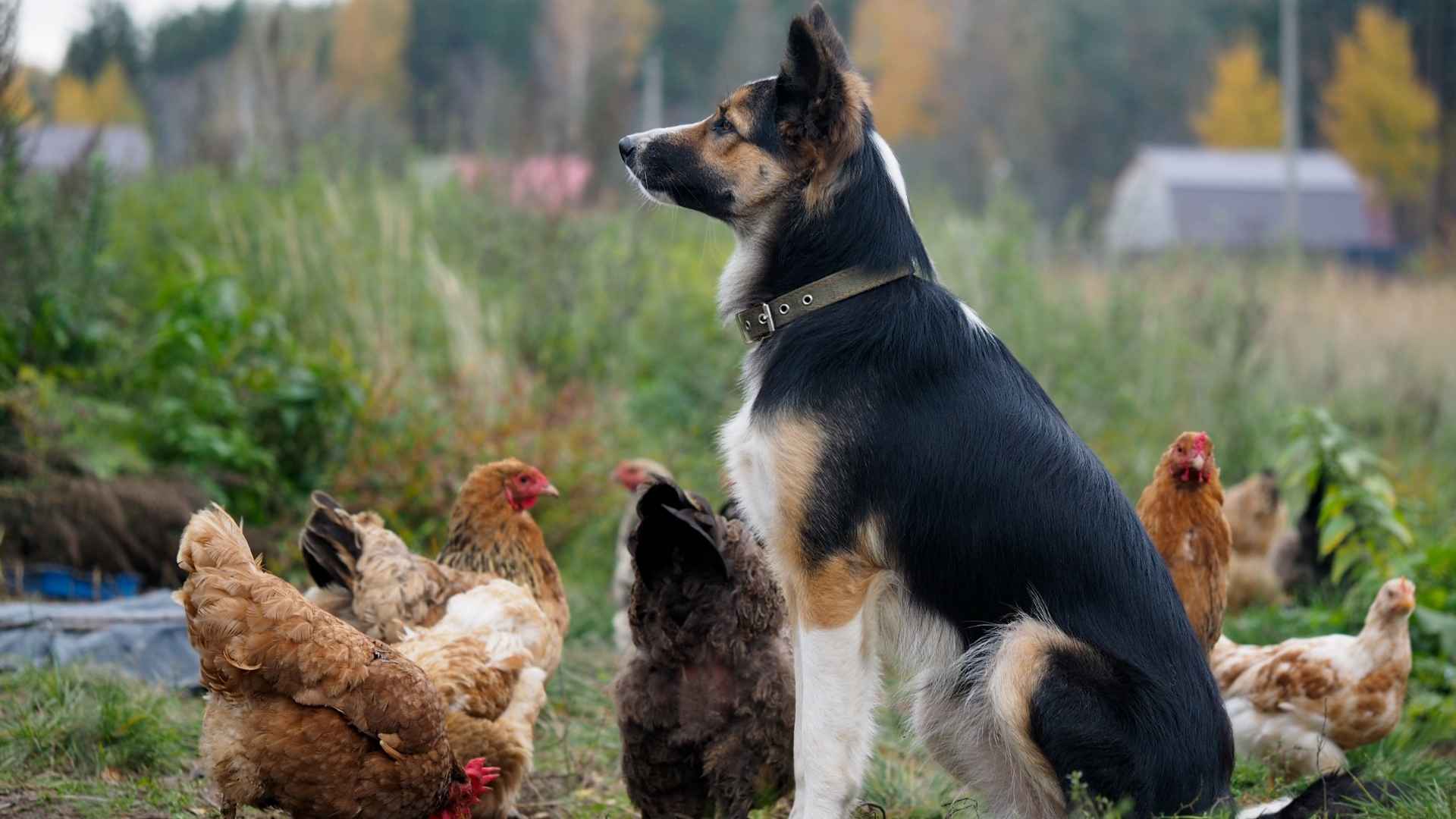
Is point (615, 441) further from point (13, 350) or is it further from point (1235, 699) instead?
point (1235, 699)

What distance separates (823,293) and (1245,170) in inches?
1559

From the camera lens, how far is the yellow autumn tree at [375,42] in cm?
4209

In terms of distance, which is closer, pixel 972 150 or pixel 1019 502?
pixel 1019 502

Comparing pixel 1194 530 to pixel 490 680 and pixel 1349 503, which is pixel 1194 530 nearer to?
pixel 1349 503

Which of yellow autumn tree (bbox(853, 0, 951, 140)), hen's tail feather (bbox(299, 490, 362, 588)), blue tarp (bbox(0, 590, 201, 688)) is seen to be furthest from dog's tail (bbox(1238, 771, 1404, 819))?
yellow autumn tree (bbox(853, 0, 951, 140))

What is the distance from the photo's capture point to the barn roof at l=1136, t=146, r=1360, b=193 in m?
37.9

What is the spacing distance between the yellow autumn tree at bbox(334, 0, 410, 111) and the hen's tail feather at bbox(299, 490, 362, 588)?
125ft

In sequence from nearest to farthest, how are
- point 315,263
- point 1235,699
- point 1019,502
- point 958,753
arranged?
point 1019,502
point 958,753
point 1235,699
point 315,263

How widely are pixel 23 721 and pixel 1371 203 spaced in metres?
39.8

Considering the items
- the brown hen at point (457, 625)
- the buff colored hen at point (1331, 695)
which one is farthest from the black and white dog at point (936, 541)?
the buff colored hen at point (1331, 695)

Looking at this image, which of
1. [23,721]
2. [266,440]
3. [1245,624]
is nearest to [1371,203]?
[1245,624]

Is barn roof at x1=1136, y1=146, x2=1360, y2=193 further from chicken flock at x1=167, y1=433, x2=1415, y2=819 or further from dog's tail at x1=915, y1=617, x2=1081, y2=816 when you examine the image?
dog's tail at x1=915, y1=617, x2=1081, y2=816

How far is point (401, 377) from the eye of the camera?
8.31 metres

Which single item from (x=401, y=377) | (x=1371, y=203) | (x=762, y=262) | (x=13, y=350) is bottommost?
(x=1371, y=203)
